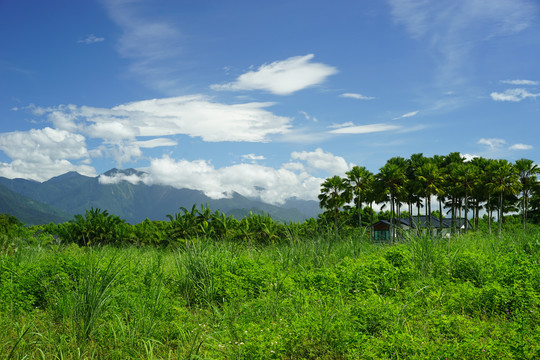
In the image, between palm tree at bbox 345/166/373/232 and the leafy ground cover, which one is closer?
the leafy ground cover

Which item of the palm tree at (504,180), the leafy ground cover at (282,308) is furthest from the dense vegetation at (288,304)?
the palm tree at (504,180)

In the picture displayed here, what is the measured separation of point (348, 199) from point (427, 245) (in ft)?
184

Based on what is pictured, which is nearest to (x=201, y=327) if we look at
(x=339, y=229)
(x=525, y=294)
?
(x=525, y=294)

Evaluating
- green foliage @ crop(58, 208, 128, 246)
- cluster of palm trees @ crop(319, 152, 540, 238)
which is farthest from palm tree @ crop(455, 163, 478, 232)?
green foliage @ crop(58, 208, 128, 246)

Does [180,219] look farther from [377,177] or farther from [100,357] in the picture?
[100,357]

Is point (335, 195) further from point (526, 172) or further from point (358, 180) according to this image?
point (526, 172)

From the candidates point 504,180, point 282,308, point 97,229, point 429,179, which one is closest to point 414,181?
point 429,179

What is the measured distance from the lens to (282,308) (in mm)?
6441

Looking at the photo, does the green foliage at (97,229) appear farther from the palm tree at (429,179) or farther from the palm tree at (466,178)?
the palm tree at (466,178)

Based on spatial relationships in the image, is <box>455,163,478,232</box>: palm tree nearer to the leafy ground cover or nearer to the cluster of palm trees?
the cluster of palm trees

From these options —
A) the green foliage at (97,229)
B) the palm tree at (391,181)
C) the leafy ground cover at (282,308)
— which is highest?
the palm tree at (391,181)

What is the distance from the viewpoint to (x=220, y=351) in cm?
486

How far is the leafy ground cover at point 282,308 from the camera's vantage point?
4766 mm

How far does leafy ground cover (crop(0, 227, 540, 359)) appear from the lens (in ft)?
15.6
